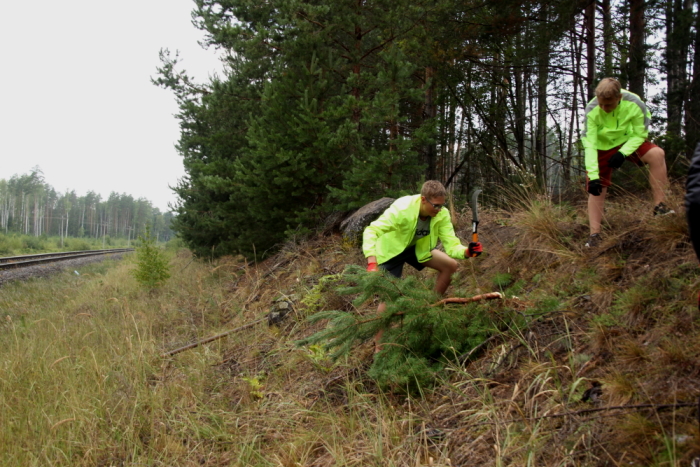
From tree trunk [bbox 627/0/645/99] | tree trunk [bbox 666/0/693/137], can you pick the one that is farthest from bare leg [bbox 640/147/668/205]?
tree trunk [bbox 627/0/645/99]

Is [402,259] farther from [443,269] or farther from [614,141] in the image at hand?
[614,141]

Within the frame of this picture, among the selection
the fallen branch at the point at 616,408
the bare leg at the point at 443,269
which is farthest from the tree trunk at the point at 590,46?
the fallen branch at the point at 616,408

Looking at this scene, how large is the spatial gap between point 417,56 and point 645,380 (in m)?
9.61

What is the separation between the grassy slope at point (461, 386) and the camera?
90.2 inches

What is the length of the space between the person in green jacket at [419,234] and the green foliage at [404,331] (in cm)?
68

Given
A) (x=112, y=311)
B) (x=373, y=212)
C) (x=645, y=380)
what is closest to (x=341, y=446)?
(x=645, y=380)

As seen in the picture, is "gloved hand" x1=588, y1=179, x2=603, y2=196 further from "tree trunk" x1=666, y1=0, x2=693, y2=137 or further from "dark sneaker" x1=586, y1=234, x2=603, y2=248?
"tree trunk" x1=666, y1=0, x2=693, y2=137

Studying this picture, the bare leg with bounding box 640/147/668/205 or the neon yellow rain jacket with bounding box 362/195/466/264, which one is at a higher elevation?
the bare leg with bounding box 640/147/668/205

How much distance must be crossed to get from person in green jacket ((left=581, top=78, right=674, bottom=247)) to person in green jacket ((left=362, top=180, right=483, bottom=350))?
136 cm

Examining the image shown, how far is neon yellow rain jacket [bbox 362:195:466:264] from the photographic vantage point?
4.12 meters

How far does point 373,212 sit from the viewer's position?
7.54 m

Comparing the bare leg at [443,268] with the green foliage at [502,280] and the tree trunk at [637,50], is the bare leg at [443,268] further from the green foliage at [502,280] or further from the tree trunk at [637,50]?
the tree trunk at [637,50]

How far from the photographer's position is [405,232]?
4.24 metres

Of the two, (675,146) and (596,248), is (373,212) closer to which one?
(596,248)
